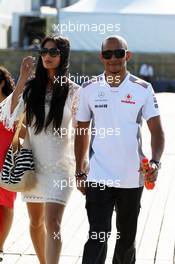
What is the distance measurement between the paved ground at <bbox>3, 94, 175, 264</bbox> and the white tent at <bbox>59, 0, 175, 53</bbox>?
68.2ft

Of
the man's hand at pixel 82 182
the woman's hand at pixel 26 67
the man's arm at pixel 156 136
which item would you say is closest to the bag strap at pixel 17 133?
the woman's hand at pixel 26 67

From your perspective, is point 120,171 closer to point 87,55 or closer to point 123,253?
point 123,253

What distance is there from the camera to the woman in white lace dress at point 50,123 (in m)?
4.84

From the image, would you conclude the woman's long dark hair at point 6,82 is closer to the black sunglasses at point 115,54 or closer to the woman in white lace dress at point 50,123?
the woman in white lace dress at point 50,123

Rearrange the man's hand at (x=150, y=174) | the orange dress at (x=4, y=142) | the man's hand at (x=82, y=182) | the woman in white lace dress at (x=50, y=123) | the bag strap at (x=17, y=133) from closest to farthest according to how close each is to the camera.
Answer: the man's hand at (x=150, y=174), the man's hand at (x=82, y=182), the woman in white lace dress at (x=50, y=123), the bag strap at (x=17, y=133), the orange dress at (x=4, y=142)

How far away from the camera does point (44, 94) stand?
4949 mm

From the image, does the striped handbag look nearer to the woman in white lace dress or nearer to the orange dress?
the woman in white lace dress

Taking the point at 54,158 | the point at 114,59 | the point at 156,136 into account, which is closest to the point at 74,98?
the point at 54,158

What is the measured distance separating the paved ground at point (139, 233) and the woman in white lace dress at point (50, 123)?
1047mm

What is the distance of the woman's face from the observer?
4.86 m

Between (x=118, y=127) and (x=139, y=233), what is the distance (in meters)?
2.36

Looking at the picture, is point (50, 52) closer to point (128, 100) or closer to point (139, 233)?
point (128, 100)

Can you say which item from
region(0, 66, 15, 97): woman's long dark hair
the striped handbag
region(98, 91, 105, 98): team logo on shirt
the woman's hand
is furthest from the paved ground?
region(98, 91, 105, 98): team logo on shirt

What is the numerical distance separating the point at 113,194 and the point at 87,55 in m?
25.5
